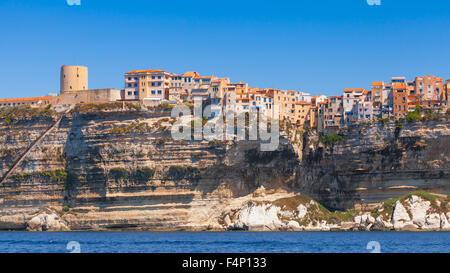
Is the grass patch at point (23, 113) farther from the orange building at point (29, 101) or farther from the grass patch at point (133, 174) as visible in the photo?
the grass patch at point (133, 174)

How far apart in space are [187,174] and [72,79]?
24.2 meters

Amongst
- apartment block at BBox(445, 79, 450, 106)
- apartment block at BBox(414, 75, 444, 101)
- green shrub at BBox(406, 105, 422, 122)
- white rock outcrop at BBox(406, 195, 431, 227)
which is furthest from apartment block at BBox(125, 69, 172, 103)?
apartment block at BBox(445, 79, 450, 106)

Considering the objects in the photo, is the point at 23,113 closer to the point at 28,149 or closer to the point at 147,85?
the point at 28,149

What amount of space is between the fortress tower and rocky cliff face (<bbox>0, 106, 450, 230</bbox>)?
314 inches

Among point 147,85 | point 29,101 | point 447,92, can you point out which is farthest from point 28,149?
point 447,92

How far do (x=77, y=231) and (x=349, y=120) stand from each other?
1357 inches

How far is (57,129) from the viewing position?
285ft

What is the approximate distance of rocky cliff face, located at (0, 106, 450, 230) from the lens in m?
79.9

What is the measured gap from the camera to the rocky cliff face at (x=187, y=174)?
79.9m

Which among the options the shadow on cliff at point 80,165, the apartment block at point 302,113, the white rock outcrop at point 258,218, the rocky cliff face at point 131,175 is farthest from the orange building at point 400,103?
the shadow on cliff at point 80,165

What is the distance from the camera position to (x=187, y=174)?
80.2 metres

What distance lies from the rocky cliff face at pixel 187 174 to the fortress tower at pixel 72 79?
26.2 ft
